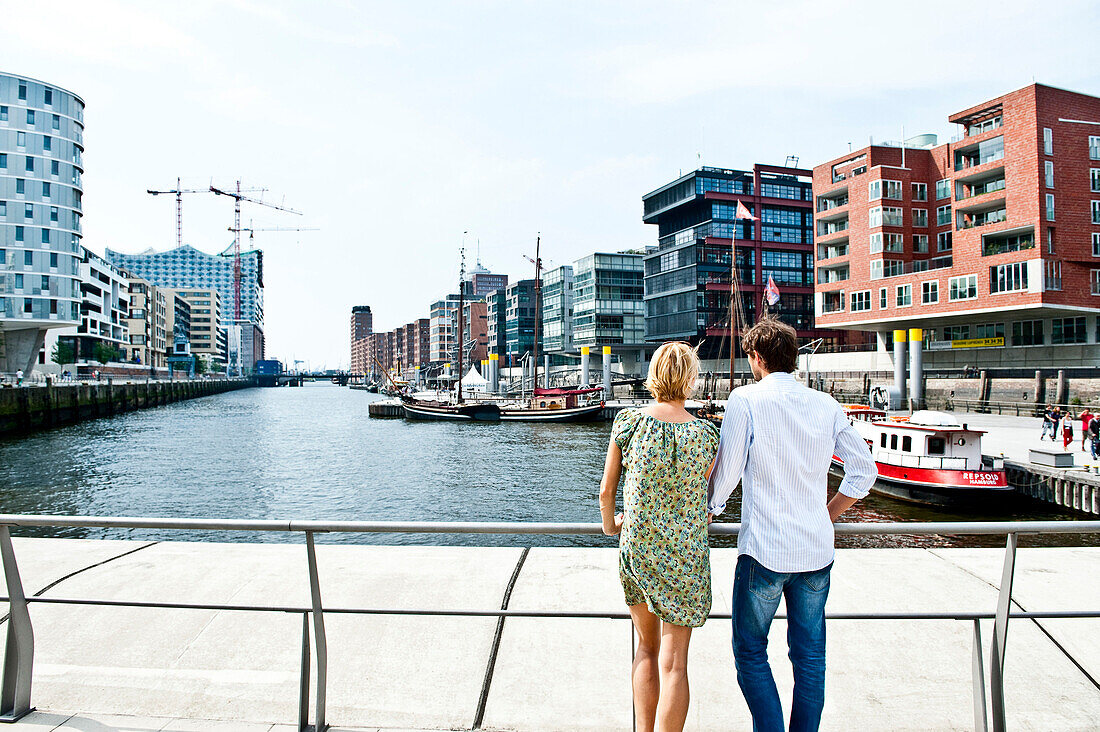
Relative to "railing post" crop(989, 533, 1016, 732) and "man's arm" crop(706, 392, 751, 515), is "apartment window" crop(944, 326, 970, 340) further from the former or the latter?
"man's arm" crop(706, 392, 751, 515)

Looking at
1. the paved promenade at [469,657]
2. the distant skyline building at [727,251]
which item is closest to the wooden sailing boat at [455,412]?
the distant skyline building at [727,251]

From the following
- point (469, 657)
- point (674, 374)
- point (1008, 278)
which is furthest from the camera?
point (1008, 278)

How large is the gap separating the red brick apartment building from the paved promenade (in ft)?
157

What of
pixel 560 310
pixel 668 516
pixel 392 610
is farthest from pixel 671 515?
pixel 560 310

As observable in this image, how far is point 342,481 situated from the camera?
110 feet

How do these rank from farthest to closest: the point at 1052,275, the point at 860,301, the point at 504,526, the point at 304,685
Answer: the point at 860,301, the point at 1052,275, the point at 304,685, the point at 504,526

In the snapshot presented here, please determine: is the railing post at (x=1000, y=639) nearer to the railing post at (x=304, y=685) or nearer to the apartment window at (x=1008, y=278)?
→ the railing post at (x=304, y=685)

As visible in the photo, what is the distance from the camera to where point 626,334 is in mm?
103812

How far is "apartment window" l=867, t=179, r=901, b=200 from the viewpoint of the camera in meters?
57.3

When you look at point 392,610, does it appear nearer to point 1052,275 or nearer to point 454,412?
point 1052,275

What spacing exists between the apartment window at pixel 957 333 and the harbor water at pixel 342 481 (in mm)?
30927

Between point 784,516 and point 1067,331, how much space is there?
5692cm

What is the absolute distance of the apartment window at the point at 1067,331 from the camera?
4706cm

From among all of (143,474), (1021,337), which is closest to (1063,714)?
(143,474)
